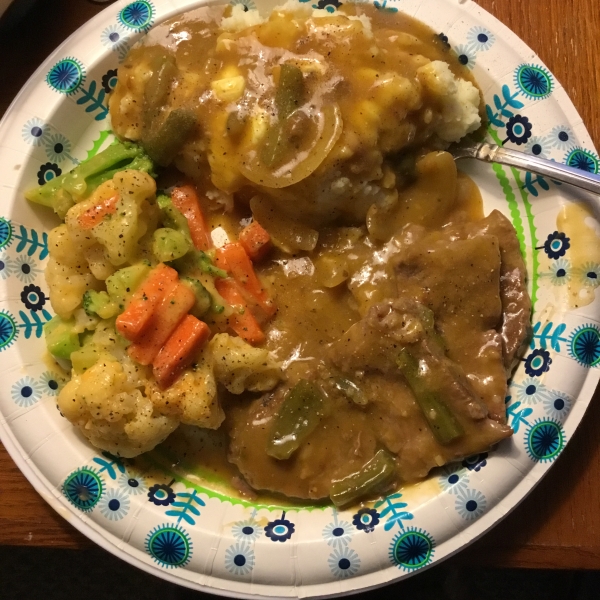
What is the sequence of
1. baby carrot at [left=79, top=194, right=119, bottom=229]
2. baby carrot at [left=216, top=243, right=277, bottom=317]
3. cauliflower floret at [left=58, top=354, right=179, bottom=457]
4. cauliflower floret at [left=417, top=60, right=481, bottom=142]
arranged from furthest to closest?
1. baby carrot at [left=216, top=243, right=277, bottom=317]
2. cauliflower floret at [left=417, top=60, right=481, bottom=142]
3. baby carrot at [left=79, top=194, right=119, bottom=229]
4. cauliflower floret at [left=58, top=354, right=179, bottom=457]

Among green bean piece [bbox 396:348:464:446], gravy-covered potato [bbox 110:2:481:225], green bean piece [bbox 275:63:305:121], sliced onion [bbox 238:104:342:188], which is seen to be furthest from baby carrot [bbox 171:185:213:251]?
green bean piece [bbox 396:348:464:446]

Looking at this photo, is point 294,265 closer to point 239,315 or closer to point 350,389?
point 239,315

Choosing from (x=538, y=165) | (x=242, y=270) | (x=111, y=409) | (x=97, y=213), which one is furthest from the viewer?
(x=242, y=270)

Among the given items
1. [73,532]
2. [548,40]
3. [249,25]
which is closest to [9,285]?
[73,532]

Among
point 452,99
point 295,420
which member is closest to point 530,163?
point 452,99

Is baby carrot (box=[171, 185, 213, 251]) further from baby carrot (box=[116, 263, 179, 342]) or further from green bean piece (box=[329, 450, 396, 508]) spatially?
green bean piece (box=[329, 450, 396, 508])

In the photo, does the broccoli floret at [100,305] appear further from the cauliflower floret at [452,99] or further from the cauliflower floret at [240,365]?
the cauliflower floret at [452,99]

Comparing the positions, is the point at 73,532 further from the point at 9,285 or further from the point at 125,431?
the point at 9,285
